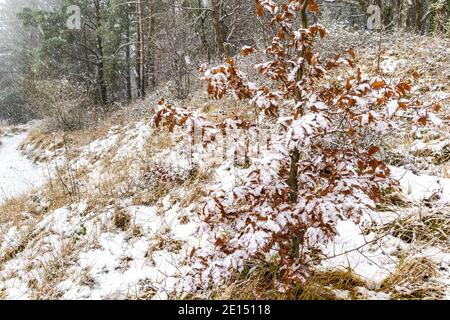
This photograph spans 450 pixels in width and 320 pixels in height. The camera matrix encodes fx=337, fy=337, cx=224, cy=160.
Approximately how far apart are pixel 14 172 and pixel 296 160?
404 inches

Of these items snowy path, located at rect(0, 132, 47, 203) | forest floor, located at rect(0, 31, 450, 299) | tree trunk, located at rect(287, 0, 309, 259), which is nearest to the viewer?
tree trunk, located at rect(287, 0, 309, 259)

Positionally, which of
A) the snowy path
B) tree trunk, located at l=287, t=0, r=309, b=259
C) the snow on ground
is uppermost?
tree trunk, located at l=287, t=0, r=309, b=259

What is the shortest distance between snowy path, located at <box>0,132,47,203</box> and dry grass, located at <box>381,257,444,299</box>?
6.24 metres

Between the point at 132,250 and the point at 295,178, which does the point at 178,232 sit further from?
the point at 295,178

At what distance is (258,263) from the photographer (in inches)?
110

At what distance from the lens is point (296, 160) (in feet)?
7.71

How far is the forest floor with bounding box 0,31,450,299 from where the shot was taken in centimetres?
260

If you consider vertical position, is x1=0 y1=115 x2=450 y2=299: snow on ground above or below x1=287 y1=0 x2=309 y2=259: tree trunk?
below

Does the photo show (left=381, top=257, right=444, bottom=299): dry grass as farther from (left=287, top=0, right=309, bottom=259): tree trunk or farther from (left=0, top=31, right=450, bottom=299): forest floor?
(left=287, top=0, right=309, bottom=259): tree trunk

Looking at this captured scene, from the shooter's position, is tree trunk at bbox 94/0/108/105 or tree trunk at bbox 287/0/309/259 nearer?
tree trunk at bbox 287/0/309/259

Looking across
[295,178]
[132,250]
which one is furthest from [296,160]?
[132,250]

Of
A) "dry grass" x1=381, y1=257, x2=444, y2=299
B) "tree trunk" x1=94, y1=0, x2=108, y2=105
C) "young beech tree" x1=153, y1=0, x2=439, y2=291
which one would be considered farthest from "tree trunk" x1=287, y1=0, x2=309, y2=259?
"tree trunk" x1=94, y1=0, x2=108, y2=105

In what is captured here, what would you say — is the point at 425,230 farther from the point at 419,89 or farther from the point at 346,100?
the point at 419,89
